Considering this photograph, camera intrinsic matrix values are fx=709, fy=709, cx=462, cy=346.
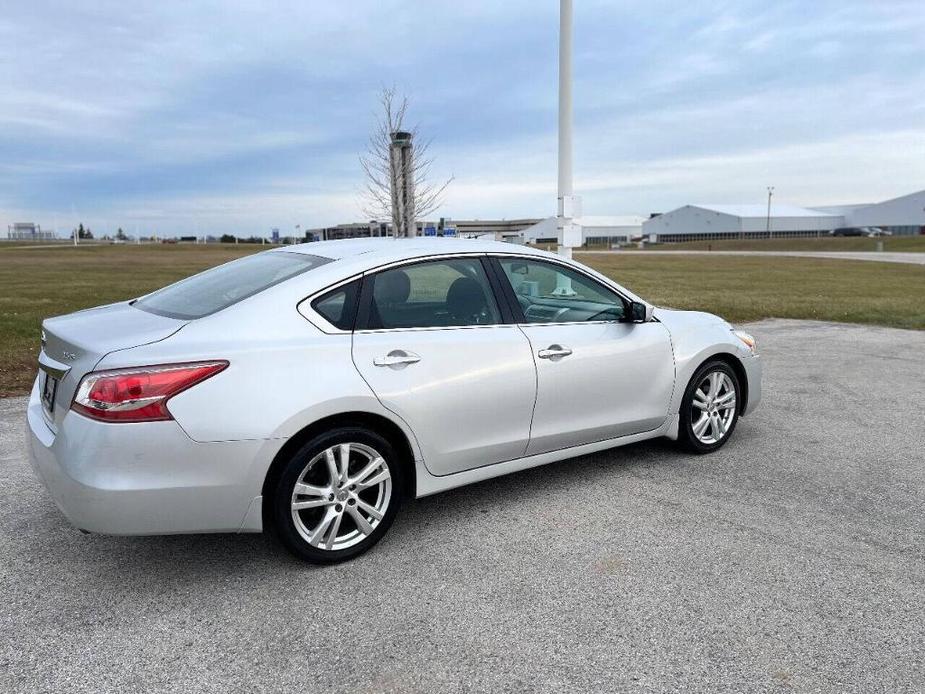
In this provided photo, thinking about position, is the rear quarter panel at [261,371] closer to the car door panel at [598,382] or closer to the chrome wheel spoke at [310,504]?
the chrome wheel spoke at [310,504]

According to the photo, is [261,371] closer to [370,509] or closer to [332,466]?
[332,466]

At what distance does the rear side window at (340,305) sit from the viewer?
3.44 meters

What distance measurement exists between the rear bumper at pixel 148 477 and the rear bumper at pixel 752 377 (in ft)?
12.0

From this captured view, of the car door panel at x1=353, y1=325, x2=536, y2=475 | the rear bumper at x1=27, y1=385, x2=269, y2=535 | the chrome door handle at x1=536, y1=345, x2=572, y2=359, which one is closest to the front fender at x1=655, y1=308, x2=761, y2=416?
the chrome door handle at x1=536, y1=345, x2=572, y2=359

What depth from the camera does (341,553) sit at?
341 cm


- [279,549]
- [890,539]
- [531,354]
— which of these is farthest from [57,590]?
[890,539]

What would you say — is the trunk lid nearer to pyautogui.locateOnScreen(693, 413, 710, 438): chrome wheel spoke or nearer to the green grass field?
pyautogui.locateOnScreen(693, 413, 710, 438): chrome wheel spoke

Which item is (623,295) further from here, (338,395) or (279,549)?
(279,549)

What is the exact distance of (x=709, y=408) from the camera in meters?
5.03

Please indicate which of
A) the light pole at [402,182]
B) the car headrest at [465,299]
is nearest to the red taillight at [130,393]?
the car headrest at [465,299]

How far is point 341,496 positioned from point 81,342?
135cm

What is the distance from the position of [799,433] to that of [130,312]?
489cm

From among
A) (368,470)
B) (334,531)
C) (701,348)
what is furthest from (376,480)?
(701,348)

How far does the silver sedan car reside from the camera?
2949 mm
